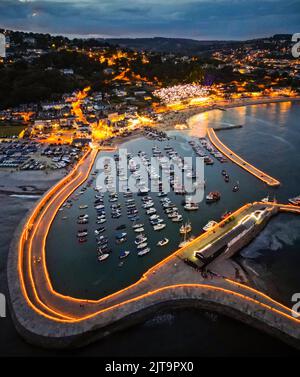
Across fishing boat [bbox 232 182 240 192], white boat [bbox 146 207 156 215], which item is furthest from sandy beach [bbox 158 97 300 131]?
white boat [bbox 146 207 156 215]

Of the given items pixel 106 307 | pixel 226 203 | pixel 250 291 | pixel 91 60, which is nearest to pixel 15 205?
pixel 106 307

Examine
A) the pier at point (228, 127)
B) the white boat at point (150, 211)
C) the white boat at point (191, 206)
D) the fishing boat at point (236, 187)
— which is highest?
the pier at point (228, 127)

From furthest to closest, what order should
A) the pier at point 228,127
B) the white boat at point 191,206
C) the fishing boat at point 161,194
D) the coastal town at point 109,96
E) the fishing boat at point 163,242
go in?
the pier at point 228,127, the coastal town at point 109,96, the fishing boat at point 161,194, the white boat at point 191,206, the fishing boat at point 163,242

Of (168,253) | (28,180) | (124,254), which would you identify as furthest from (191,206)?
(28,180)

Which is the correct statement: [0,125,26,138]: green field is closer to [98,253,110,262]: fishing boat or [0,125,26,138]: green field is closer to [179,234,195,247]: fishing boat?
[98,253,110,262]: fishing boat

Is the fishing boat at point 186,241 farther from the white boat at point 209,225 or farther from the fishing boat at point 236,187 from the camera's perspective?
the fishing boat at point 236,187

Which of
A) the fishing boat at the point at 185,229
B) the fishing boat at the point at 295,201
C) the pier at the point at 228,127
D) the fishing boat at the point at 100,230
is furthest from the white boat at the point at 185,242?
the pier at the point at 228,127

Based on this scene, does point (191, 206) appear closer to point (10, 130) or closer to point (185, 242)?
point (185, 242)
